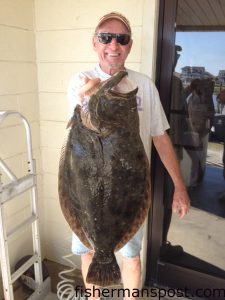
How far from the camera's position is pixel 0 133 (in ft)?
8.59

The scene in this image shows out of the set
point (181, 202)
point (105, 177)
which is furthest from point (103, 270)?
point (181, 202)

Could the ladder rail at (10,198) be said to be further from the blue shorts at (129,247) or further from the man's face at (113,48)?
the man's face at (113,48)

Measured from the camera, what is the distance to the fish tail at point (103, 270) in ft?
5.96

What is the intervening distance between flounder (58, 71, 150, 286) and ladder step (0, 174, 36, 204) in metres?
0.57

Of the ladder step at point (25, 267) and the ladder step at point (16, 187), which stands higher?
the ladder step at point (16, 187)

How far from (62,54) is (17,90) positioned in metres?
0.48

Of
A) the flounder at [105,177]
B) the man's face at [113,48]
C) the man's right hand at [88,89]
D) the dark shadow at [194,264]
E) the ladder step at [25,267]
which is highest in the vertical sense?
the man's face at [113,48]

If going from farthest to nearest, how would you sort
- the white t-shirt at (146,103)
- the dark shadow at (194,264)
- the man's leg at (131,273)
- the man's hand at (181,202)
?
the dark shadow at (194,264)
the man's leg at (131,273)
the man's hand at (181,202)
the white t-shirt at (146,103)

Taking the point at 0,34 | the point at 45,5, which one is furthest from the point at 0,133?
the point at 45,5

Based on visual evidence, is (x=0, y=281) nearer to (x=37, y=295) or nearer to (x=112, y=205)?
(x=37, y=295)

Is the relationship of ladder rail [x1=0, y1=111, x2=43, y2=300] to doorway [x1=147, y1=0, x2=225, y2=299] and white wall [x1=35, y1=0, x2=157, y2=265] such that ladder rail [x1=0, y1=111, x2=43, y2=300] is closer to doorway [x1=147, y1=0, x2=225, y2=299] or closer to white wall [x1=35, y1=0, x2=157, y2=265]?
white wall [x1=35, y1=0, x2=157, y2=265]

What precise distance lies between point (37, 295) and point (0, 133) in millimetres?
1360

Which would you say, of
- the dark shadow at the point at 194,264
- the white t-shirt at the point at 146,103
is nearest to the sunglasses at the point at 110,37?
the white t-shirt at the point at 146,103

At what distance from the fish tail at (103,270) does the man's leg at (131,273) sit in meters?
0.48
